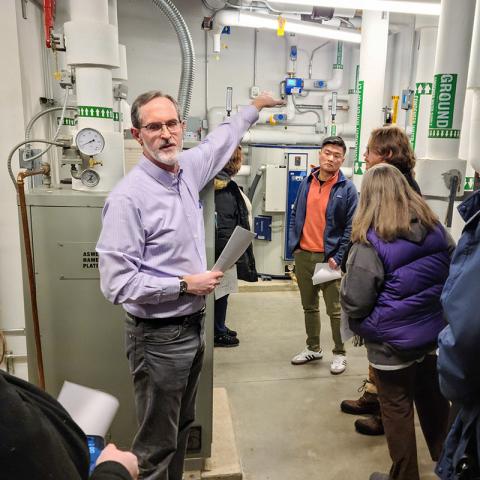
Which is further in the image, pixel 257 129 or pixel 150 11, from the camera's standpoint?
pixel 257 129

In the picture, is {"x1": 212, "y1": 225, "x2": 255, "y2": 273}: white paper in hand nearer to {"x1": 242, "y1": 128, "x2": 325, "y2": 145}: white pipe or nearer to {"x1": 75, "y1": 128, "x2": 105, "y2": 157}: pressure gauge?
{"x1": 75, "y1": 128, "x2": 105, "y2": 157}: pressure gauge

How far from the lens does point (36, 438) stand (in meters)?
0.51

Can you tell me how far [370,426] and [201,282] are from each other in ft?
4.81

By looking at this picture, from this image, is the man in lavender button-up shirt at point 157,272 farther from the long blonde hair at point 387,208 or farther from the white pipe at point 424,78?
the white pipe at point 424,78

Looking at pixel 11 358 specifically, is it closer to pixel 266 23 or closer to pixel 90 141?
pixel 90 141

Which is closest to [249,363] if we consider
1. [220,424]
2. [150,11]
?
[220,424]

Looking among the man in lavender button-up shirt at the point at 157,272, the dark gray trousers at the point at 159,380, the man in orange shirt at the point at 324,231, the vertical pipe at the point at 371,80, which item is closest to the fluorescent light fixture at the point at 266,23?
the vertical pipe at the point at 371,80

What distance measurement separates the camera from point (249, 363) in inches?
120

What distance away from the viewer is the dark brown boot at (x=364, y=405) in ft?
7.86

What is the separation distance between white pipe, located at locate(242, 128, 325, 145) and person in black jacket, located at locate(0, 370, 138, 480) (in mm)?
4808

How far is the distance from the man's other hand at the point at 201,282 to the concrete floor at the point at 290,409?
1.11m

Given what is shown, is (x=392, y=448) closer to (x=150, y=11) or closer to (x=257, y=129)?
(x=257, y=129)

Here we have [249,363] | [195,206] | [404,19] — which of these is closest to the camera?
[195,206]

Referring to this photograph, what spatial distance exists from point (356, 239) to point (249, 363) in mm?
1725
